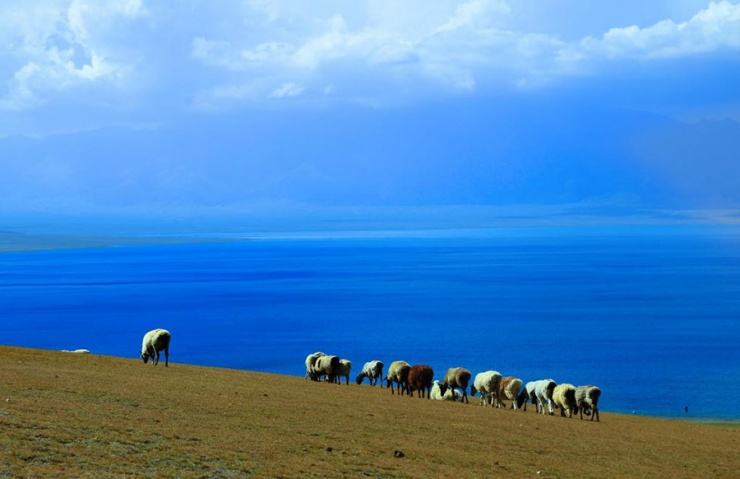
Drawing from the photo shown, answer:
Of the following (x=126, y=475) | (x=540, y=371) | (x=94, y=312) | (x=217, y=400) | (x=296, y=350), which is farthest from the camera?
(x=94, y=312)

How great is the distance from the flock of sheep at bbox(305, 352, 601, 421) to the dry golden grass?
119 centimetres

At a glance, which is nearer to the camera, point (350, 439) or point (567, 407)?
point (350, 439)

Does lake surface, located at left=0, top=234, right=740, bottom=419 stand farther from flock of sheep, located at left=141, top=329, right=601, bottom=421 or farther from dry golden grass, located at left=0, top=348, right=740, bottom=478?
dry golden grass, located at left=0, top=348, right=740, bottom=478

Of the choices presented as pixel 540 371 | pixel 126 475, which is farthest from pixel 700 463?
pixel 540 371

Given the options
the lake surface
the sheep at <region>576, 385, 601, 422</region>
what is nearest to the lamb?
the sheep at <region>576, 385, 601, 422</region>

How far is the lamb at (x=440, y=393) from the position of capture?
34562mm

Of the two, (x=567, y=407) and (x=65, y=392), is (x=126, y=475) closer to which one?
(x=65, y=392)

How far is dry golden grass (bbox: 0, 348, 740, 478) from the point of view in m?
16.0

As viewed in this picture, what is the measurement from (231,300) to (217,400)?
97863mm

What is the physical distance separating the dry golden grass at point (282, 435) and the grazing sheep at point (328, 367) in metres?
5.97

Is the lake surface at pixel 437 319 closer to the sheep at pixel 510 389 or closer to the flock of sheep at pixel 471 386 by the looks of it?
the flock of sheep at pixel 471 386

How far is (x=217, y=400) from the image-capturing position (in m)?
23.9

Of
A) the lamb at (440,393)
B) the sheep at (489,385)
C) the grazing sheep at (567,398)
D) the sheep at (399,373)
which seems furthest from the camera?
the sheep at (399,373)

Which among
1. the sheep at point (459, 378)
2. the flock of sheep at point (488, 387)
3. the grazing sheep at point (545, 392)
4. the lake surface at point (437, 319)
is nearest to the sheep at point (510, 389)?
the flock of sheep at point (488, 387)
